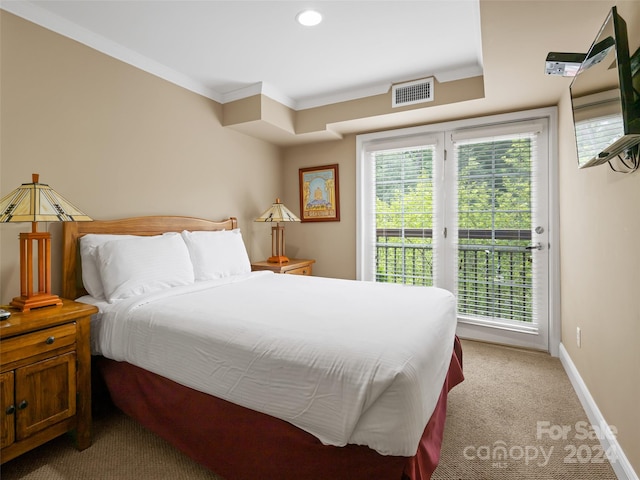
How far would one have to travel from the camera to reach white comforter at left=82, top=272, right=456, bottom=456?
1.17 metres

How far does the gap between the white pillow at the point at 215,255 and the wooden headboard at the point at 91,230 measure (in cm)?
21

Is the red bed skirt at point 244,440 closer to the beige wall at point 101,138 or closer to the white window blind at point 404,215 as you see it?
the beige wall at point 101,138

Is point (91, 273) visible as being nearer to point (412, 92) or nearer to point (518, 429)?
point (518, 429)

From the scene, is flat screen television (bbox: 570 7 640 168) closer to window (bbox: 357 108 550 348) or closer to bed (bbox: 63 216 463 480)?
bed (bbox: 63 216 463 480)

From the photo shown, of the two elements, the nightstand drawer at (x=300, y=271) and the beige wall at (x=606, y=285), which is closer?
the beige wall at (x=606, y=285)

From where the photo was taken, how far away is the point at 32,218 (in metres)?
1.71

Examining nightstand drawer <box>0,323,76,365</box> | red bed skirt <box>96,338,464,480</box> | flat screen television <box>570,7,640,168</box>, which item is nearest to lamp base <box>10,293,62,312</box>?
nightstand drawer <box>0,323,76,365</box>

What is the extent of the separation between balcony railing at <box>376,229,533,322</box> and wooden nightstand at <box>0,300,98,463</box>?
301 cm

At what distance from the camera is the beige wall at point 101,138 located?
6.68 feet

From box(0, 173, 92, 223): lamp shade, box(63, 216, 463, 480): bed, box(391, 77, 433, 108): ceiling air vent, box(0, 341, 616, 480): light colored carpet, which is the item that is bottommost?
box(0, 341, 616, 480): light colored carpet

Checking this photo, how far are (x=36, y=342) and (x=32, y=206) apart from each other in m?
0.70

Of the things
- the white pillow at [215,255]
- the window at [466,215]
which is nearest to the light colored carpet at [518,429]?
the window at [466,215]

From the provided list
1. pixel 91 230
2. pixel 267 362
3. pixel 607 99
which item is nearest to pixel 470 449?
pixel 267 362

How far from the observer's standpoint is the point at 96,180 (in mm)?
2457
